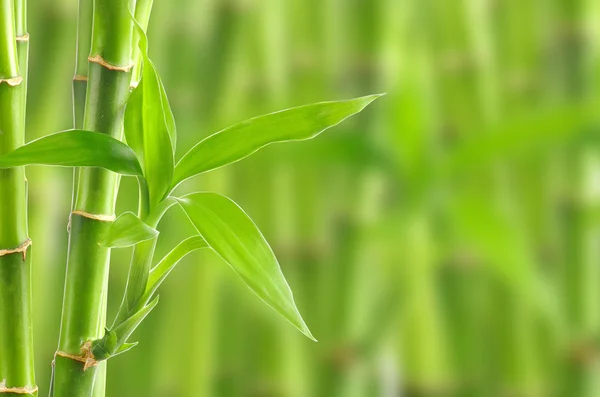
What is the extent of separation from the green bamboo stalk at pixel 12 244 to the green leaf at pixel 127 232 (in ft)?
0.12

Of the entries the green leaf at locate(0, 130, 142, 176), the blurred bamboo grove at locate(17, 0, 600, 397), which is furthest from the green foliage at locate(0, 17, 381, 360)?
the blurred bamboo grove at locate(17, 0, 600, 397)

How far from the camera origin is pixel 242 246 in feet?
0.59

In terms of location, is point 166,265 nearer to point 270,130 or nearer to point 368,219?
point 270,130

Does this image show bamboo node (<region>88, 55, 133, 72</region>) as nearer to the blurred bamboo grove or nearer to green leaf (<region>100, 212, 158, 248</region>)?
green leaf (<region>100, 212, 158, 248</region>)

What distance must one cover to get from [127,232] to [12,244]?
0.04 metres

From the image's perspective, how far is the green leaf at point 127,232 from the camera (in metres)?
0.17

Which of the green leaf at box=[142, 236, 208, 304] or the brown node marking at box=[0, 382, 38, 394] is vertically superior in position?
the green leaf at box=[142, 236, 208, 304]

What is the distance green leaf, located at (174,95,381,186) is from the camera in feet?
0.58

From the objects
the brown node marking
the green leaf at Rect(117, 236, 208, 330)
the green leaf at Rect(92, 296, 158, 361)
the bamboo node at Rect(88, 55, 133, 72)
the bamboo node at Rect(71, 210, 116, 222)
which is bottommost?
the brown node marking

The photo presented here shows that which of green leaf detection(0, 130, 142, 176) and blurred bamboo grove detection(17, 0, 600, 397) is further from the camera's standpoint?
blurred bamboo grove detection(17, 0, 600, 397)

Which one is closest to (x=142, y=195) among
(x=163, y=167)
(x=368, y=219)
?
(x=163, y=167)

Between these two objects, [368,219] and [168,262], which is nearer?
[168,262]

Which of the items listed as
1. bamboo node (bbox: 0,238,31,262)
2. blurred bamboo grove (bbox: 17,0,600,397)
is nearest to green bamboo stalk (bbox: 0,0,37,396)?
bamboo node (bbox: 0,238,31,262)

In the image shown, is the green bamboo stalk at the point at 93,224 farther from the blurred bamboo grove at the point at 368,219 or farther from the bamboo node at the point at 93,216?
the blurred bamboo grove at the point at 368,219
